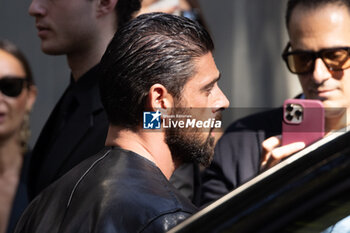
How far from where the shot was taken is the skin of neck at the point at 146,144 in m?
2.60

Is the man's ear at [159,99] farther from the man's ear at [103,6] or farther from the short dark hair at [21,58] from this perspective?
the short dark hair at [21,58]

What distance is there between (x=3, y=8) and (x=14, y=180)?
2318 mm

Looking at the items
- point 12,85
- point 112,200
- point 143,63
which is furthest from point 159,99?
point 12,85

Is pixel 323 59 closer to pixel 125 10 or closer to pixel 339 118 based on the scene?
pixel 339 118

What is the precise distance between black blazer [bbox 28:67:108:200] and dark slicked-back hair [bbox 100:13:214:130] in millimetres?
533

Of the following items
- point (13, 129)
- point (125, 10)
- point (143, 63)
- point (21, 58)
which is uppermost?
point (125, 10)

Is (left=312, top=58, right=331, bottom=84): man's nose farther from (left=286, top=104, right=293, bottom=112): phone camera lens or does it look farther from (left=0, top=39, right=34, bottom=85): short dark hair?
(left=0, top=39, right=34, bottom=85): short dark hair

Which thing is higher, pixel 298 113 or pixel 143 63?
pixel 143 63

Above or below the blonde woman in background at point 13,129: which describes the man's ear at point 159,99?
above

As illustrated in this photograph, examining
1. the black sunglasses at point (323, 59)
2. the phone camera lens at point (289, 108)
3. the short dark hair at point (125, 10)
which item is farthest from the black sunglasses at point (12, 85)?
the phone camera lens at point (289, 108)

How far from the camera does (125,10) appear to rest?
12.3ft

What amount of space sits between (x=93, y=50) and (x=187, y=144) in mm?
1087

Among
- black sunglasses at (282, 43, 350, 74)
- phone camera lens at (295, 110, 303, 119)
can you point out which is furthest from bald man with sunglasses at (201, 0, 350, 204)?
phone camera lens at (295, 110, 303, 119)

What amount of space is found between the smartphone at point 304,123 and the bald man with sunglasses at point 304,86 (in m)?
0.08
